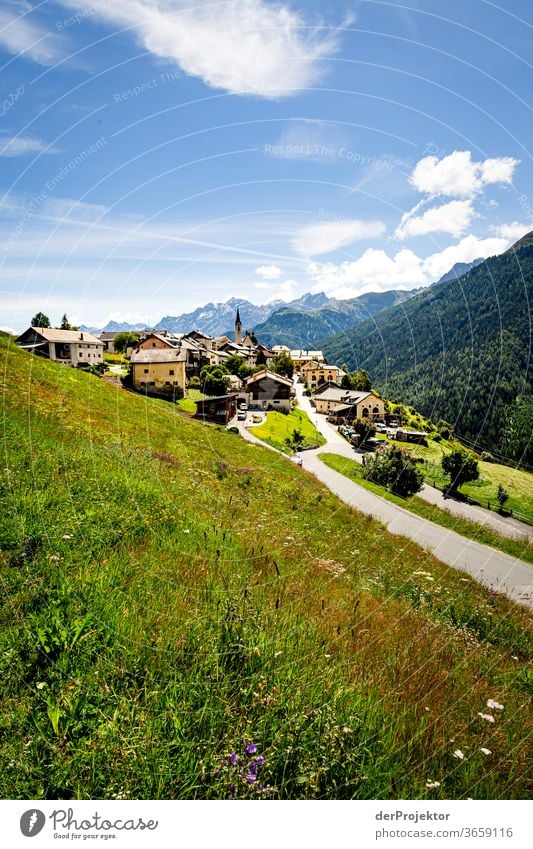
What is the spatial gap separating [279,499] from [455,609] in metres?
8.64

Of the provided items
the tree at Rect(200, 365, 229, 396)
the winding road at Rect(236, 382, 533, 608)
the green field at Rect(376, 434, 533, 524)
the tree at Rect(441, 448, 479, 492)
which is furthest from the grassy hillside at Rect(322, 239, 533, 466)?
the tree at Rect(200, 365, 229, 396)

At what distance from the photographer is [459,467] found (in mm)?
51594

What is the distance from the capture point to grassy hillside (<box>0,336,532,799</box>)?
2512 millimetres

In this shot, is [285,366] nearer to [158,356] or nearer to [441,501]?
[158,356]

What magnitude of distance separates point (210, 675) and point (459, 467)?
182 ft

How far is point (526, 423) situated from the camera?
83.2m

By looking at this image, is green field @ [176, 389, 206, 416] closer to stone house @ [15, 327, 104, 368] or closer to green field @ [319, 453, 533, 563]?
stone house @ [15, 327, 104, 368]

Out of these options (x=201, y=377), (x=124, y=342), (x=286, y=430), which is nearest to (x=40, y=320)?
(x=124, y=342)

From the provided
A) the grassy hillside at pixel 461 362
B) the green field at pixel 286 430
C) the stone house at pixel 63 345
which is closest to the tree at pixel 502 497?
the grassy hillside at pixel 461 362

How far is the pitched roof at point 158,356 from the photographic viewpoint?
63.1 metres

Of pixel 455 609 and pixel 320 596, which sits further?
pixel 455 609
